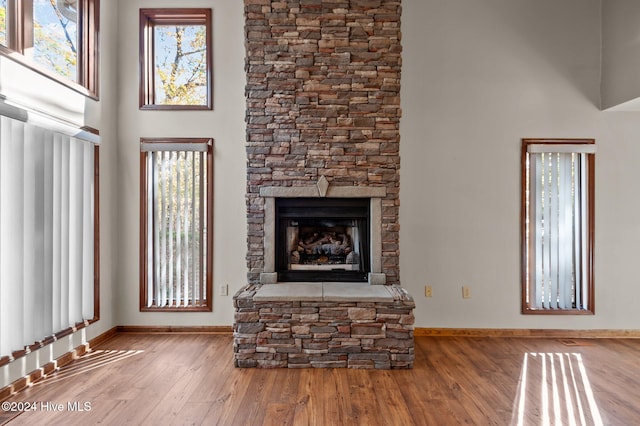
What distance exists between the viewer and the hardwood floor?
2.27m

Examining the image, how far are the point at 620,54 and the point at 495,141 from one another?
4.35ft

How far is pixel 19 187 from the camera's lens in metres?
2.58

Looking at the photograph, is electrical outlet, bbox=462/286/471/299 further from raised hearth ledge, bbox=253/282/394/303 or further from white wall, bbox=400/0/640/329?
raised hearth ledge, bbox=253/282/394/303

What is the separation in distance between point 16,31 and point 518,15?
4.28 meters

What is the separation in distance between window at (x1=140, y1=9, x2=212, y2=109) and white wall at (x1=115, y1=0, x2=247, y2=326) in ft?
0.44

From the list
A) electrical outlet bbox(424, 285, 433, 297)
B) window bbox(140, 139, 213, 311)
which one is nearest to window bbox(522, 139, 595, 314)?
electrical outlet bbox(424, 285, 433, 297)

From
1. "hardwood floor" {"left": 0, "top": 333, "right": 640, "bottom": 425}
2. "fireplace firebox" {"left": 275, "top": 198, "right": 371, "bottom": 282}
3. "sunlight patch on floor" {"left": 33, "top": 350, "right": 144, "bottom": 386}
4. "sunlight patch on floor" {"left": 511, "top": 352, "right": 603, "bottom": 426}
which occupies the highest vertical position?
"fireplace firebox" {"left": 275, "top": 198, "right": 371, "bottom": 282}

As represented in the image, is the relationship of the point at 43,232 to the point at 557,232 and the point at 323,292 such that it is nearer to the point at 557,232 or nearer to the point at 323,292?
the point at 323,292

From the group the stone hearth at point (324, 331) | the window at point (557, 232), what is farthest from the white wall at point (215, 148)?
the window at point (557, 232)

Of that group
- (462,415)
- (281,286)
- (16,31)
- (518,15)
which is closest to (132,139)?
(16,31)

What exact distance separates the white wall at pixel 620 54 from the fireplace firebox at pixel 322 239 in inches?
102

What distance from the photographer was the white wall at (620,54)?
3377mm

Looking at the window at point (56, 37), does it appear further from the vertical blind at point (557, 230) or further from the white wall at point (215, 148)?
the vertical blind at point (557, 230)

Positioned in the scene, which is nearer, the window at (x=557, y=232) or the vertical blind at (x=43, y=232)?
the vertical blind at (x=43, y=232)
